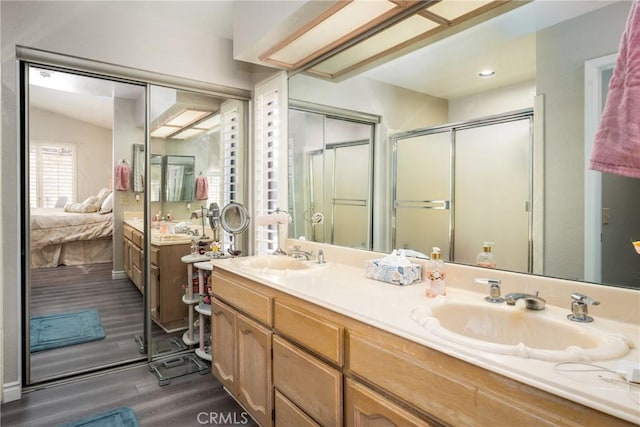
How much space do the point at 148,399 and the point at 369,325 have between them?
5.75 ft

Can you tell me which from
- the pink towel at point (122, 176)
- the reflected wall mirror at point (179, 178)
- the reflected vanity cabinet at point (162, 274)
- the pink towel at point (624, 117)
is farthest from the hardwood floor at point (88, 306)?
the pink towel at point (624, 117)

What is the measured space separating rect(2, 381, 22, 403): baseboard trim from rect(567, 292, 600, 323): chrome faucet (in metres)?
2.88

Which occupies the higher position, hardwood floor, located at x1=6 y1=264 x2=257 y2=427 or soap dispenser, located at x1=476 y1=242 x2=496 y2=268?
soap dispenser, located at x1=476 y1=242 x2=496 y2=268

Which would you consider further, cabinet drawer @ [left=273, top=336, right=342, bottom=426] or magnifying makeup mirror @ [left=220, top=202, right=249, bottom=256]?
magnifying makeup mirror @ [left=220, top=202, right=249, bottom=256]

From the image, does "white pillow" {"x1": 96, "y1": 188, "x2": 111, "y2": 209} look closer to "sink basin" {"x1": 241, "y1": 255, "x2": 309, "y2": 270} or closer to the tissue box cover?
"sink basin" {"x1": 241, "y1": 255, "x2": 309, "y2": 270}

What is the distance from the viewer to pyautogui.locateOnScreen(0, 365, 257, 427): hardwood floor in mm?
1952

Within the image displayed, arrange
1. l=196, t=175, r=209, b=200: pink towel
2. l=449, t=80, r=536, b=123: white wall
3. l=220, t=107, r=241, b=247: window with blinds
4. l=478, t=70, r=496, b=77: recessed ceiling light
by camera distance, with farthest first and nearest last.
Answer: l=220, t=107, r=241, b=247: window with blinds → l=196, t=175, r=209, b=200: pink towel → l=478, t=70, r=496, b=77: recessed ceiling light → l=449, t=80, r=536, b=123: white wall

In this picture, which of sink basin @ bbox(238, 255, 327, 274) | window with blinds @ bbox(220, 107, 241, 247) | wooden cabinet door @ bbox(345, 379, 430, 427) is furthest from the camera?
window with blinds @ bbox(220, 107, 241, 247)

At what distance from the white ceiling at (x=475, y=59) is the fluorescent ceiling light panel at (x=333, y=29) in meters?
0.26

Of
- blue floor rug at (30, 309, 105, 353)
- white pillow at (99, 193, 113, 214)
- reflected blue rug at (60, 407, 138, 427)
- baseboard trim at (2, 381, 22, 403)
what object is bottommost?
reflected blue rug at (60, 407, 138, 427)

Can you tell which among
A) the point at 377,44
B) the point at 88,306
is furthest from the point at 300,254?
the point at 88,306

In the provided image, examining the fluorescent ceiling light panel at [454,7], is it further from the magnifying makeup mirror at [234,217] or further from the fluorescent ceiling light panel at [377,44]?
the magnifying makeup mirror at [234,217]

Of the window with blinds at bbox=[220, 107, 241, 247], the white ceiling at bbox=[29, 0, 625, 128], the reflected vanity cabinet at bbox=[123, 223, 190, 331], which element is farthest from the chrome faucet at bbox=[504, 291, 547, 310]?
the reflected vanity cabinet at bbox=[123, 223, 190, 331]

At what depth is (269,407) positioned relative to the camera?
5.40 feet
